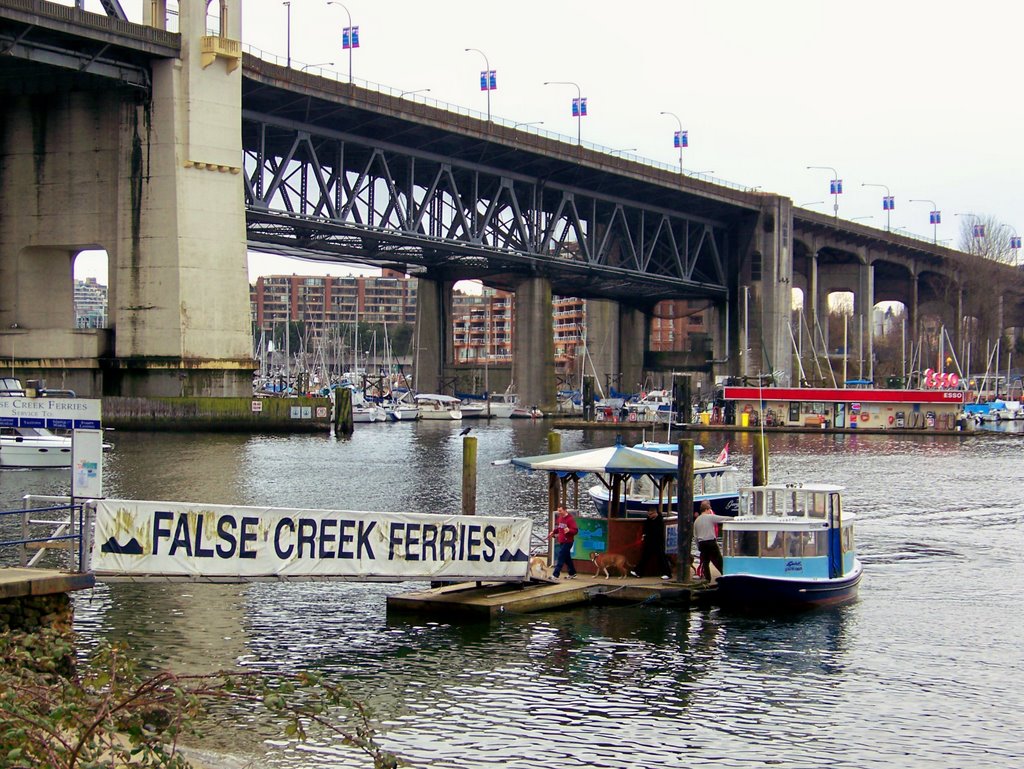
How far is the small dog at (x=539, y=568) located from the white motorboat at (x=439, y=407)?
93.2m

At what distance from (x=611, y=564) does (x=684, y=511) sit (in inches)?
87.8

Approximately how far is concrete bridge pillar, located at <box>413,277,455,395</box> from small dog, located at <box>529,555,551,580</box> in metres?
95.7

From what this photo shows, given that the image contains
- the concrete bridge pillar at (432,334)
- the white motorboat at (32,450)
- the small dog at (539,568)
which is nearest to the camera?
the small dog at (539,568)

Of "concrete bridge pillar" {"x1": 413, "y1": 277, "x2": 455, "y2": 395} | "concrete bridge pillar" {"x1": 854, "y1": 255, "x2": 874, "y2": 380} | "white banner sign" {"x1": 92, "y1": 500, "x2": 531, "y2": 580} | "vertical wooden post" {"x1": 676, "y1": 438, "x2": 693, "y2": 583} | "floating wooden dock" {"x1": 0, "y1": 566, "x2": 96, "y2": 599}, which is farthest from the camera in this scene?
"concrete bridge pillar" {"x1": 854, "y1": 255, "x2": 874, "y2": 380}

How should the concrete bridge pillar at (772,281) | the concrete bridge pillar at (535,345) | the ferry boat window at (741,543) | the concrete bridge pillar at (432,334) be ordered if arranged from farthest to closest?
the concrete bridge pillar at (772,281)
the concrete bridge pillar at (432,334)
the concrete bridge pillar at (535,345)
the ferry boat window at (741,543)

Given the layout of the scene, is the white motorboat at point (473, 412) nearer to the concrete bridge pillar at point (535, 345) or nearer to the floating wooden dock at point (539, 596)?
the concrete bridge pillar at point (535, 345)

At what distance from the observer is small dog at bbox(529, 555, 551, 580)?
2804cm

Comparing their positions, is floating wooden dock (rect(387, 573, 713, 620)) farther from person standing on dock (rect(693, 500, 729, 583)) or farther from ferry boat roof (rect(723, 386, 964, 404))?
ferry boat roof (rect(723, 386, 964, 404))

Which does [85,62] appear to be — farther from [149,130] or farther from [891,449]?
[891,449]

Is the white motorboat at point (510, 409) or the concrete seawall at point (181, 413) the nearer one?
the concrete seawall at point (181, 413)

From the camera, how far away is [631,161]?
374ft

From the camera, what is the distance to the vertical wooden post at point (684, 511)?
90.2 feet

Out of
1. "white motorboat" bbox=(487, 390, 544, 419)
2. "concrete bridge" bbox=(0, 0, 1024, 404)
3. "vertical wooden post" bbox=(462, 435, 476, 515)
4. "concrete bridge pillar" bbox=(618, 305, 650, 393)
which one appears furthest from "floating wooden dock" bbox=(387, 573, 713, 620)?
"concrete bridge pillar" bbox=(618, 305, 650, 393)

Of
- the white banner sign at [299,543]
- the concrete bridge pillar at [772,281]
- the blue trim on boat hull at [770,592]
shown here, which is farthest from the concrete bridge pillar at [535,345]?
the white banner sign at [299,543]
